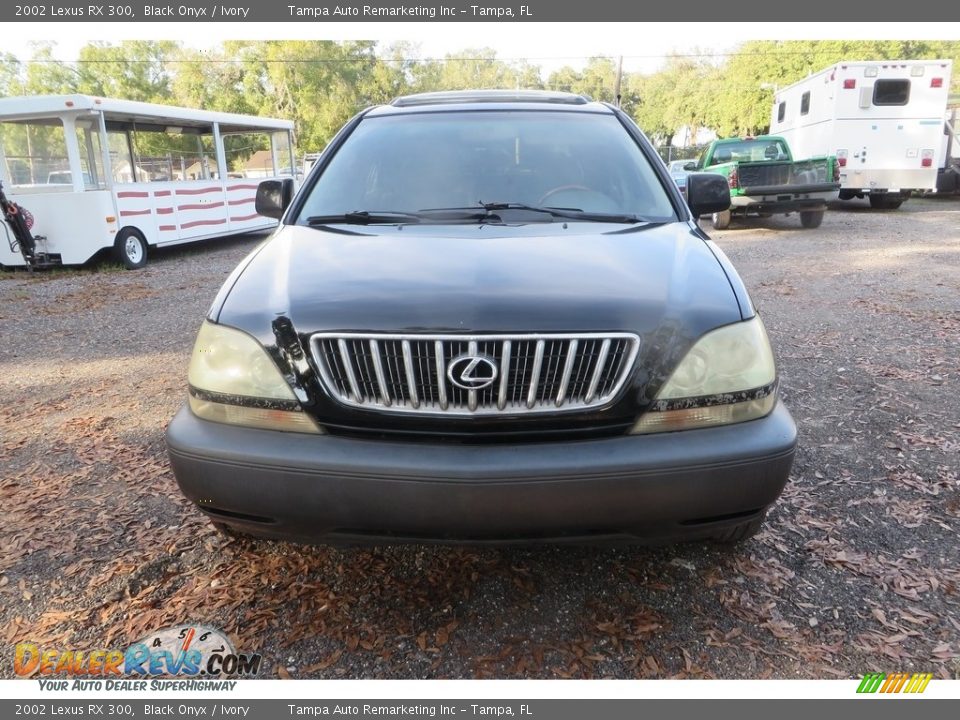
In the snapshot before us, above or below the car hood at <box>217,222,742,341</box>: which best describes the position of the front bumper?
below

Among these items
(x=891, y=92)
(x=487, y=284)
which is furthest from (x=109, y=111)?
(x=891, y=92)

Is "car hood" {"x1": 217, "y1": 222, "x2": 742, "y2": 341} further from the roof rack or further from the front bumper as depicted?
the roof rack

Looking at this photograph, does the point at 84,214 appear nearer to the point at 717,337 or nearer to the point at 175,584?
the point at 175,584

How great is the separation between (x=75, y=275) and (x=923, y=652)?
461 inches

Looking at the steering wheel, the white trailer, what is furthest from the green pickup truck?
the steering wheel

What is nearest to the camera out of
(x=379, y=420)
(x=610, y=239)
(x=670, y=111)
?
(x=379, y=420)

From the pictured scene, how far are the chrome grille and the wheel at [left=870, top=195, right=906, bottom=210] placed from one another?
18.1 metres

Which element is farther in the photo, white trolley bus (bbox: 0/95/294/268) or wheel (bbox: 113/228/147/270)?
wheel (bbox: 113/228/147/270)

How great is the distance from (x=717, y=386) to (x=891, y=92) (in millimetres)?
16634

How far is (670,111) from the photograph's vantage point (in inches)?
1893

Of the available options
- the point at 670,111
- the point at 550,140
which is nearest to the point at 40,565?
the point at 550,140

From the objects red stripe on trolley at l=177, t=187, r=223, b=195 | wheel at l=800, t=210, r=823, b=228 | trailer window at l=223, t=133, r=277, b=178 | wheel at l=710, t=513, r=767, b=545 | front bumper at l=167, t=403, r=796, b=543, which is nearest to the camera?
front bumper at l=167, t=403, r=796, b=543

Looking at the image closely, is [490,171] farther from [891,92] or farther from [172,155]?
[891,92]

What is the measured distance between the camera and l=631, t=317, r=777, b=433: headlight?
196 centimetres
